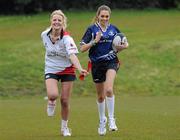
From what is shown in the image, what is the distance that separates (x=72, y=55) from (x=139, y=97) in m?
14.9

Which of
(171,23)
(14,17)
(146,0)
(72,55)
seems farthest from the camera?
(146,0)

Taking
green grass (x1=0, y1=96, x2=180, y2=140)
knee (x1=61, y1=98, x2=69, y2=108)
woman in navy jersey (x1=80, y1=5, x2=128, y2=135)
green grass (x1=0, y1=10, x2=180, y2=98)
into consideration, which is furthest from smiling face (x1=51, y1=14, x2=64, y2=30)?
green grass (x1=0, y1=10, x2=180, y2=98)

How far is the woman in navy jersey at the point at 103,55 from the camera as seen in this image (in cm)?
1458

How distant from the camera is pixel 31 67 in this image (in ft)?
109

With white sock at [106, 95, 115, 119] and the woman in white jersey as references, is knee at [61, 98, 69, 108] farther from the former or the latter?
white sock at [106, 95, 115, 119]

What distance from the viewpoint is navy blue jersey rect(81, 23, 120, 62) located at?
14734 mm

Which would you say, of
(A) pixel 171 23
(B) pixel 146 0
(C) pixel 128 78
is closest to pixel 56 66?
(C) pixel 128 78

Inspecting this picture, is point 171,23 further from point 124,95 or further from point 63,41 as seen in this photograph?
point 63,41

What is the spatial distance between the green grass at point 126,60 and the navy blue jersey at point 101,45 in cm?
1463

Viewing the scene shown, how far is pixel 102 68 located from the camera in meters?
14.9

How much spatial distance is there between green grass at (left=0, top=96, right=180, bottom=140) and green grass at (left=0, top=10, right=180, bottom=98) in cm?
458

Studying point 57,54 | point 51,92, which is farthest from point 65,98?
point 57,54

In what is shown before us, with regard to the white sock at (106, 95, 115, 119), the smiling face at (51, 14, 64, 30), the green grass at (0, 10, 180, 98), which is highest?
the smiling face at (51, 14, 64, 30)

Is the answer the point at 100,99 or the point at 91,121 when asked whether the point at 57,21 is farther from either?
the point at 91,121
